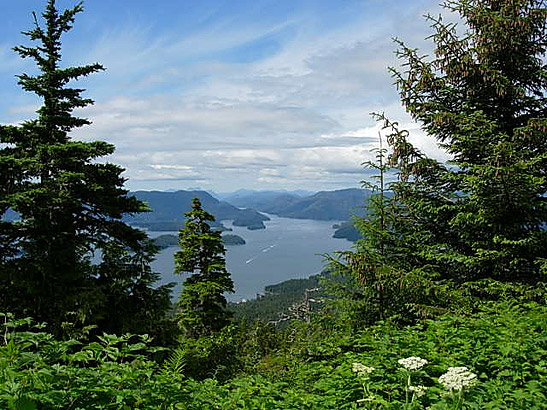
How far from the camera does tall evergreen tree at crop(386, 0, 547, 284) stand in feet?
22.5

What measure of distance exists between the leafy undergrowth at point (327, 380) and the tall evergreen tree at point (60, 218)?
5.76 m

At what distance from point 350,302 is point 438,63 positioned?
554 cm

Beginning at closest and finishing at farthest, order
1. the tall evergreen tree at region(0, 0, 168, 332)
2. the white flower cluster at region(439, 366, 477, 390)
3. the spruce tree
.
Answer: the white flower cluster at region(439, 366, 477, 390)
the tall evergreen tree at region(0, 0, 168, 332)
the spruce tree

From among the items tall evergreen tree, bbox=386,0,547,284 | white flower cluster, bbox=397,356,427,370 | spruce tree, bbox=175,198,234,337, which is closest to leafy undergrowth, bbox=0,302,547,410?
white flower cluster, bbox=397,356,427,370

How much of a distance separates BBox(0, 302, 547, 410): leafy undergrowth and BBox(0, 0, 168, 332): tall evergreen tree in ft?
18.9

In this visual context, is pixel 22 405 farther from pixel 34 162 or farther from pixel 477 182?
pixel 34 162

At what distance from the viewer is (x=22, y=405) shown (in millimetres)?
1998

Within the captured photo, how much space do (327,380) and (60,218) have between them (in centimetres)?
835

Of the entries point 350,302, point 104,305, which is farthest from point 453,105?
point 104,305

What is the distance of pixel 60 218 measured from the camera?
372 inches

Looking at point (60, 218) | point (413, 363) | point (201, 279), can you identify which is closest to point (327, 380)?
point (413, 363)

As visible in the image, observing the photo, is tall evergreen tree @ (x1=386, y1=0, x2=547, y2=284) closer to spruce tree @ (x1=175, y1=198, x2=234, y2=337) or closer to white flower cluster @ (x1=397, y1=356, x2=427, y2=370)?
white flower cluster @ (x1=397, y1=356, x2=427, y2=370)

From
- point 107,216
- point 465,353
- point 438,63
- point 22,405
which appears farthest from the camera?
point 107,216

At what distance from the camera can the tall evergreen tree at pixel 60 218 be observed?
8.52m
